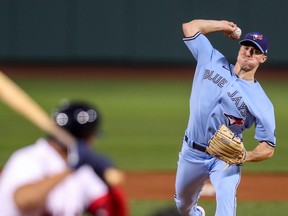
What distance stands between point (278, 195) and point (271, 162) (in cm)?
265

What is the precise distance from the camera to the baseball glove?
6.68 m

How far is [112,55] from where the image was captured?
24.1 m

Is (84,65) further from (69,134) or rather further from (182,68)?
(69,134)

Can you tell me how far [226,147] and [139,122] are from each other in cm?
975

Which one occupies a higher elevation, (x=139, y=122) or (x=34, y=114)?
(x=34, y=114)

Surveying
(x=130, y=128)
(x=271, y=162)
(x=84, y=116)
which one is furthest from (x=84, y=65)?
(x=84, y=116)

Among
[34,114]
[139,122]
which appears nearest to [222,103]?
[34,114]

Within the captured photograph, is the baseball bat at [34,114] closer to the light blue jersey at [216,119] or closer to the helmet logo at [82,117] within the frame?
the helmet logo at [82,117]

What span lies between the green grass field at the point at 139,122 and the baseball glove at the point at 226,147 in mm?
1689

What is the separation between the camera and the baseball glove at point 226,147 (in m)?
6.68

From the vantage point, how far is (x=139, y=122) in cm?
1639

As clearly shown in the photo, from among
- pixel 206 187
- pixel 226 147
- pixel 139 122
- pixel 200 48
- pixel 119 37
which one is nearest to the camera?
pixel 226 147

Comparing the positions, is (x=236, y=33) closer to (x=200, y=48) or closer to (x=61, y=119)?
(x=200, y=48)

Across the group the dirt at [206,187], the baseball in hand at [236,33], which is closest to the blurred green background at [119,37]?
the dirt at [206,187]
